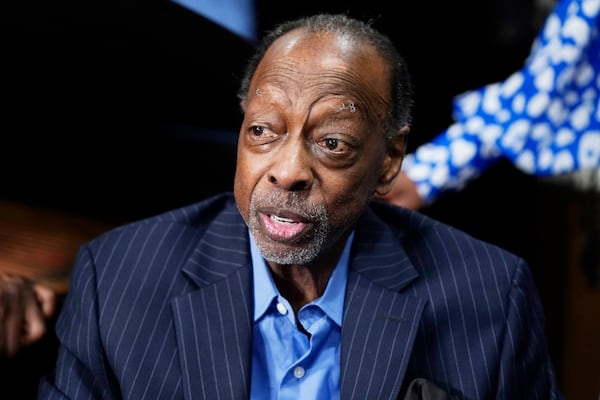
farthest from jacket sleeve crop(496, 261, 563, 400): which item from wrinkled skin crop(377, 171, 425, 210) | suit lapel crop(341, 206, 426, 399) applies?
wrinkled skin crop(377, 171, 425, 210)

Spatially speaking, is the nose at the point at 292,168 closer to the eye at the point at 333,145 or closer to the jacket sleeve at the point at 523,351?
the eye at the point at 333,145

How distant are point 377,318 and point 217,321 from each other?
0.32 meters

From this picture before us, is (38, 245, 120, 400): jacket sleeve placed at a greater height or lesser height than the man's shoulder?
lesser

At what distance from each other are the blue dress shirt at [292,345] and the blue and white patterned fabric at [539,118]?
756 mm

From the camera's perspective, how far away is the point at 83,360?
1465mm

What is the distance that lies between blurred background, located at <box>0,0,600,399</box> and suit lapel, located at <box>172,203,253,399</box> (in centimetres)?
60

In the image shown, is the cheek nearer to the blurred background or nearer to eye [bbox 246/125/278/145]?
eye [bbox 246/125/278/145]

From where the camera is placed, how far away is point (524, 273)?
166 cm

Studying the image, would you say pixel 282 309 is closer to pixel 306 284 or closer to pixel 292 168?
pixel 306 284

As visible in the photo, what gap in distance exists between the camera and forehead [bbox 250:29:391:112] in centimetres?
144

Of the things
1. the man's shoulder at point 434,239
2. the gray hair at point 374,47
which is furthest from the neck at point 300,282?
the gray hair at point 374,47

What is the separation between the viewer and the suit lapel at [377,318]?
1467mm

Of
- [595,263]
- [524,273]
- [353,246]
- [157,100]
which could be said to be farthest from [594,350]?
[157,100]

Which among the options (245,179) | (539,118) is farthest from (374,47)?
(539,118)
